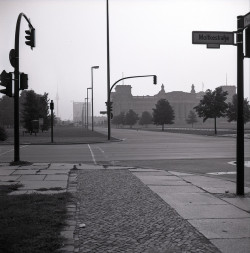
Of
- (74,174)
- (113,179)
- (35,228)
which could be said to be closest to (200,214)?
(35,228)

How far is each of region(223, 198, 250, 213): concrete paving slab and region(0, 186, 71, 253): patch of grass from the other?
10.4 feet

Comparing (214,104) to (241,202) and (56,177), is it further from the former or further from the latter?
(241,202)

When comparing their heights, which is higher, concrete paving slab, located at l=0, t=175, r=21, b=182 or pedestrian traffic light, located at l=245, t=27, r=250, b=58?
pedestrian traffic light, located at l=245, t=27, r=250, b=58

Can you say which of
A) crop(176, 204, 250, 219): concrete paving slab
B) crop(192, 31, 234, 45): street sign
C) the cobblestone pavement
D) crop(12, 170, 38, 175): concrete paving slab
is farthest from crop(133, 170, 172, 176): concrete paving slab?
crop(192, 31, 234, 45): street sign

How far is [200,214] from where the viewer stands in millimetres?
6355

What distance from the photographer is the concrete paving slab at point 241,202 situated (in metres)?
6.88

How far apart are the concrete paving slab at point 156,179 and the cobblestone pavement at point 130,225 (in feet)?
3.18

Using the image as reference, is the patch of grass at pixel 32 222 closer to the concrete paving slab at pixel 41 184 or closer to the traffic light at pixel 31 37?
the concrete paving slab at pixel 41 184

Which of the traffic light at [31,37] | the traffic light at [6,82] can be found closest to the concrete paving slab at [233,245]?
the traffic light at [6,82]

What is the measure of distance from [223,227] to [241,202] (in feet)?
6.36

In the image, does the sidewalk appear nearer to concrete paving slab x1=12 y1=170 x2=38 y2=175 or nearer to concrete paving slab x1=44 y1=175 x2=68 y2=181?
concrete paving slab x1=44 y1=175 x2=68 y2=181

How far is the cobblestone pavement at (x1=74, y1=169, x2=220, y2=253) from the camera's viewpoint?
15.3ft

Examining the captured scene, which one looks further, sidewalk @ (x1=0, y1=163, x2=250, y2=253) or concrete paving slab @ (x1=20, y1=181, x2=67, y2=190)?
concrete paving slab @ (x1=20, y1=181, x2=67, y2=190)

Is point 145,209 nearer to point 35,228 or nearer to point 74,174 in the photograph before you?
point 35,228
